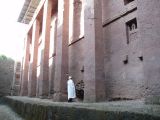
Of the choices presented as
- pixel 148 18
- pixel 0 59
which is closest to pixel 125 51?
pixel 148 18

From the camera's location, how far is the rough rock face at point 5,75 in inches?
1048

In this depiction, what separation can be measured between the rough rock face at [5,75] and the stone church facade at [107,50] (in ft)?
42.6

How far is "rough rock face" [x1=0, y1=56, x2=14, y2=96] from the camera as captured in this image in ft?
87.3

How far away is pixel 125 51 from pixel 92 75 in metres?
1.48

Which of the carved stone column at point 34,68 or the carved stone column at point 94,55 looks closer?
the carved stone column at point 94,55

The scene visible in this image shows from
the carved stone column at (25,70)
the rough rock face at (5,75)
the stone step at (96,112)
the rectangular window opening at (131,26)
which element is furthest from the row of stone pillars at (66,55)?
the rough rock face at (5,75)

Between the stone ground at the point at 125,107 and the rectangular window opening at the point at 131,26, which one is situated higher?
the rectangular window opening at the point at 131,26

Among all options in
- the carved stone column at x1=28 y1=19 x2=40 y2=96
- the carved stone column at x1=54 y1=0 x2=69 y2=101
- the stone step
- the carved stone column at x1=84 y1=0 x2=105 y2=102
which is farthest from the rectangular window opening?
the carved stone column at x1=28 y1=19 x2=40 y2=96

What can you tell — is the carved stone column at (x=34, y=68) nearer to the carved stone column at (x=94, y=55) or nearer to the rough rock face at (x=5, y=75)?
the rough rock face at (x=5, y=75)

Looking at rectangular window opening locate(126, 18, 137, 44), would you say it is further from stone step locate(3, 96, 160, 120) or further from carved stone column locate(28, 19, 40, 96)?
carved stone column locate(28, 19, 40, 96)

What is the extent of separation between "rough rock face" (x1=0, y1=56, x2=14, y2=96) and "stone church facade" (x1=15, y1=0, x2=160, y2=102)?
42.6ft

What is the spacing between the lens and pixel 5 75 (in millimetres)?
27094

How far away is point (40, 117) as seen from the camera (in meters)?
6.74

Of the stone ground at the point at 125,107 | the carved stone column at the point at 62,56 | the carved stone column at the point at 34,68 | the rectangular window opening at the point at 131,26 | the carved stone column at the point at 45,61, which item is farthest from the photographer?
the carved stone column at the point at 34,68
